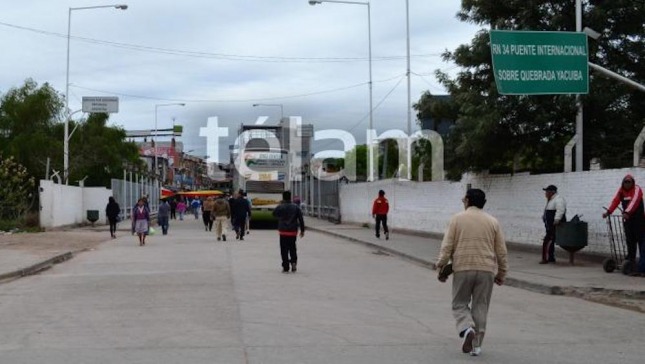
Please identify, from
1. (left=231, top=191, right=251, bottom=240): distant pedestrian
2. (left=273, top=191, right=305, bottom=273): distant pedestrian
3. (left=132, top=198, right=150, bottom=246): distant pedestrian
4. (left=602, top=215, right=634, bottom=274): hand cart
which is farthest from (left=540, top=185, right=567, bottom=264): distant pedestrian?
(left=132, top=198, right=150, bottom=246): distant pedestrian

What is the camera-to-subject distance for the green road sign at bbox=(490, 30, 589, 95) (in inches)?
624

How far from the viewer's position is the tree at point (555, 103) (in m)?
18.1

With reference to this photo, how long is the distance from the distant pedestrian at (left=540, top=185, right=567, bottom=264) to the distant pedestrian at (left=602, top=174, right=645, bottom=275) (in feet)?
5.65

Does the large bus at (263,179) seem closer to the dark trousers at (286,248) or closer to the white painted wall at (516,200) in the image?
the white painted wall at (516,200)

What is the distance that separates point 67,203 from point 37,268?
19.7 metres

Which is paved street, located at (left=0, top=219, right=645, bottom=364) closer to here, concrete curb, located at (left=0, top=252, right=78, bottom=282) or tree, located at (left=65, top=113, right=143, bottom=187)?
concrete curb, located at (left=0, top=252, right=78, bottom=282)

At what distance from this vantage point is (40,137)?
4459 centimetres

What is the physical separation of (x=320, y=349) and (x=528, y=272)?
26.6ft

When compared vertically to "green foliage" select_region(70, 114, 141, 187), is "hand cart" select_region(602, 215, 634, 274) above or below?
below

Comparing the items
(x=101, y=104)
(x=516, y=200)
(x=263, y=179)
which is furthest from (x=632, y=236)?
(x=101, y=104)

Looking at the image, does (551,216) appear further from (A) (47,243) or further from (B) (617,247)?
(A) (47,243)

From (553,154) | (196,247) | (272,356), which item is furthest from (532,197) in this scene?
(272,356)

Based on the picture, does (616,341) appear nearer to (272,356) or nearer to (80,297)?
(272,356)

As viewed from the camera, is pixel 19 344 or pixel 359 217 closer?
pixel 19 344
